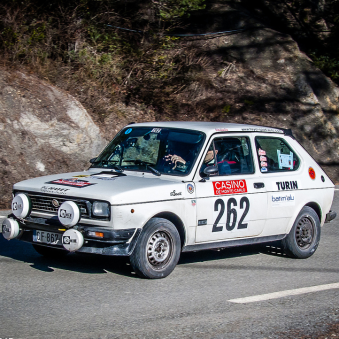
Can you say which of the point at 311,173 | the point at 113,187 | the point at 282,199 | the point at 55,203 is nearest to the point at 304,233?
the point at 282,199

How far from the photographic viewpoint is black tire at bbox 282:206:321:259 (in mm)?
8047

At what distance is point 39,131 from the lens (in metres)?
13.7

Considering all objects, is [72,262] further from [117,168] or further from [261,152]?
[261,152]

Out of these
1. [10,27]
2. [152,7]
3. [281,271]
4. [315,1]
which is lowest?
[281,271]

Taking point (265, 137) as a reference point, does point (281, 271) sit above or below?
below

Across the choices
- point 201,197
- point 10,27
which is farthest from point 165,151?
point 10,27

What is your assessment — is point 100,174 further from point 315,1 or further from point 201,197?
point 315,1

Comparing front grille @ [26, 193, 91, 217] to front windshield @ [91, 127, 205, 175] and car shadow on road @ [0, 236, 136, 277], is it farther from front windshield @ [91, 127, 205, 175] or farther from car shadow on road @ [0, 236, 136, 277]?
front windshield @ [91, 127, 205, 175]

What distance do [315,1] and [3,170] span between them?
1843 centimetres

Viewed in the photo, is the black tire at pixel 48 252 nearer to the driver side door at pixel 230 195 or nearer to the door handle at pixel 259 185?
the driver side door at pixel 230 195

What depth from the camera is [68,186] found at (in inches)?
256

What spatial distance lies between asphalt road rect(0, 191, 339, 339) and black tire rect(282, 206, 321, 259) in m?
0.15

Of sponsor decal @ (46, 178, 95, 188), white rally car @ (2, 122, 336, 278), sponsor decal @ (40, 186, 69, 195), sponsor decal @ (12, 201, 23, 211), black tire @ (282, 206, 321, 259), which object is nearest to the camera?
white rally car @ (2, 122, 336, 278)

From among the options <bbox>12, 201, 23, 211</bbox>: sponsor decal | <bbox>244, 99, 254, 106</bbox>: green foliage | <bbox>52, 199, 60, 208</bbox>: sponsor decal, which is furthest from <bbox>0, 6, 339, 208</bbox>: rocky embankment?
<bbox>52, 199, 60, 208</bbox>: sponsor decal
